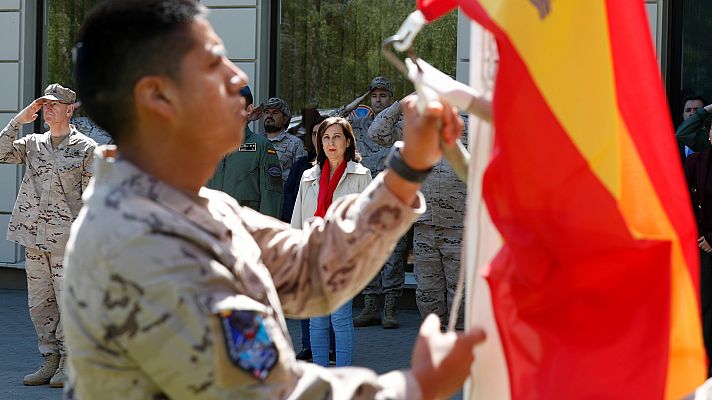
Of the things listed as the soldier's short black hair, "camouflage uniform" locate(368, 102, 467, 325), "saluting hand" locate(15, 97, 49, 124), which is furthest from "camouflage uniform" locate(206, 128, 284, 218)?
the soldier's short black hair

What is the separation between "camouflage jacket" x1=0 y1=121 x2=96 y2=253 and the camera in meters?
7.78

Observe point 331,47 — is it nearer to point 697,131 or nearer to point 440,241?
point 440,241

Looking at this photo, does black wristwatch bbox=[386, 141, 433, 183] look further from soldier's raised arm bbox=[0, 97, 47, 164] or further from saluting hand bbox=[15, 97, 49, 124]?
saluting hand bbox=[15, 97, 49, 124]

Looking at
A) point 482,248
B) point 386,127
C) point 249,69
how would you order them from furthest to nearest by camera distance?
point 249,69 < point 386,127 < point 482,248

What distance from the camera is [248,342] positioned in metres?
1.90

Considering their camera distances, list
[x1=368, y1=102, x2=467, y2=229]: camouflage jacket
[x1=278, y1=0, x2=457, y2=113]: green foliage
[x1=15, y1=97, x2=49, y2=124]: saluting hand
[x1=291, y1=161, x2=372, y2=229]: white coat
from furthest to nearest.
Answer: [x1=278, y1=0, x2=457, y2=113]: green foliage < [x1=368, y1=102, x2=467, y2=229]: camouflage jacket < [x1=15, y1=97, x2=49, y2=124]: saluting hand < [x1=291, y1=161, x2=372, y2=229]: white coat

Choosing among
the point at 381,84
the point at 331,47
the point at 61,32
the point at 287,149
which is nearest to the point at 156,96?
the point at 287,149

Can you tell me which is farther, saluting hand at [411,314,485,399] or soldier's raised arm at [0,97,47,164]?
soldier's raised arm at [0,97,47,164]

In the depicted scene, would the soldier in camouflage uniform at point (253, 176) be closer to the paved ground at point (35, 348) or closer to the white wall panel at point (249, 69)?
the paved ground at point (35, 348)

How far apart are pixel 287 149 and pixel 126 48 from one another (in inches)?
344

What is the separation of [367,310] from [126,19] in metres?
8.35

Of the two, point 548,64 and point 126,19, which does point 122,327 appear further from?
point 548,64

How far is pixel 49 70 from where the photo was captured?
504 inches

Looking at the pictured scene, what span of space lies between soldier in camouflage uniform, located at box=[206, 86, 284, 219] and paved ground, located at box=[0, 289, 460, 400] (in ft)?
3.82
